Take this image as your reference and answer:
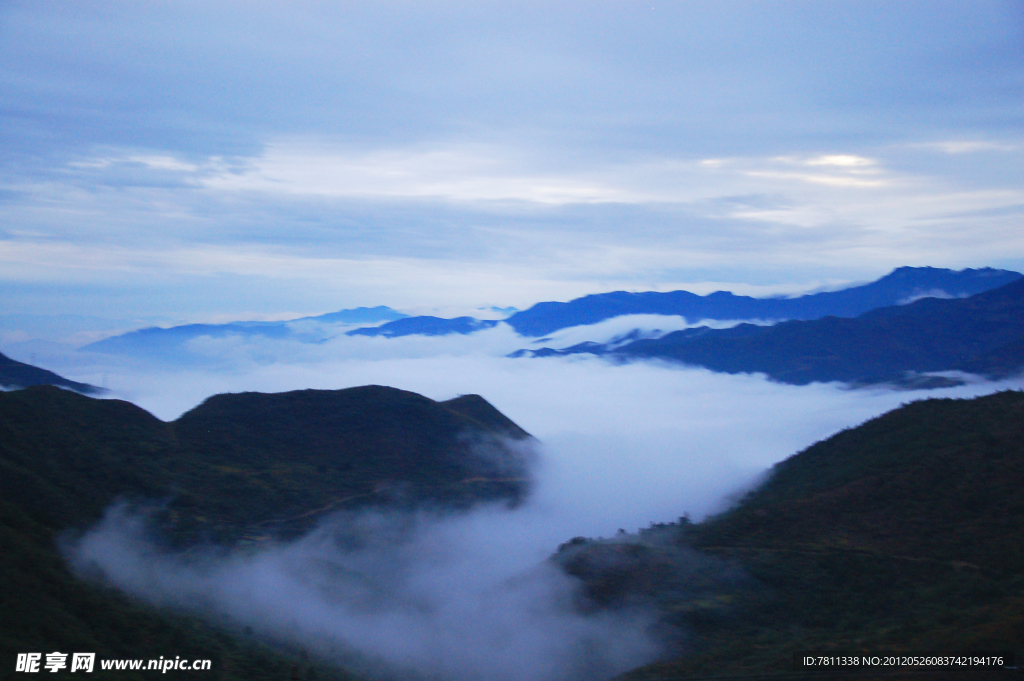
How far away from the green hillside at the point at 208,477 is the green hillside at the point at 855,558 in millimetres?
18214

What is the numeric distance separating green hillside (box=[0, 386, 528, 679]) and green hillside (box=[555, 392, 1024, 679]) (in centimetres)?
1821

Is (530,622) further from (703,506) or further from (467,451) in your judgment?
(467,451)

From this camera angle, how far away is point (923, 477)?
171 feet

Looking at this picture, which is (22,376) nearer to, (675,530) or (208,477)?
(208,477)

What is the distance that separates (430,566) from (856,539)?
35888 millimetres

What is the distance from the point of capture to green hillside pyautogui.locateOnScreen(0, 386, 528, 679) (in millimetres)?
33219

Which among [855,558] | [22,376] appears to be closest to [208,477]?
[855,558]

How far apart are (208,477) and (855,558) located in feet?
180

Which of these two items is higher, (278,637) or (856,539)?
(856,539)

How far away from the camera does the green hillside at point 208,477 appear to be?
109 ft

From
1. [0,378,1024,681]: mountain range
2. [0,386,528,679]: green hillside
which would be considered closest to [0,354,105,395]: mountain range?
[0,386,528,679]: green hillside

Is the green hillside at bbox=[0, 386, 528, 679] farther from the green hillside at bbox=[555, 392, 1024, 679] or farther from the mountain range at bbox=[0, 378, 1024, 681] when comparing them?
the green hillside at bbox=[555, 392, 1024, 679]

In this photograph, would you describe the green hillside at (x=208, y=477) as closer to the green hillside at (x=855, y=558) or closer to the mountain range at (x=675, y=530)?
the mountain range at (x=675, y=530)

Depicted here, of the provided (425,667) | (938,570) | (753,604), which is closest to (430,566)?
(425,667)
